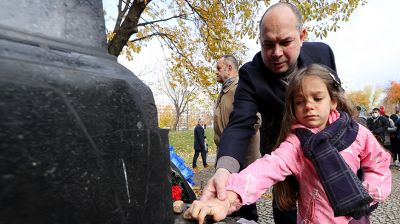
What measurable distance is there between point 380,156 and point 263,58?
0.86m

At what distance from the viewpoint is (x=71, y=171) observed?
2.05ft

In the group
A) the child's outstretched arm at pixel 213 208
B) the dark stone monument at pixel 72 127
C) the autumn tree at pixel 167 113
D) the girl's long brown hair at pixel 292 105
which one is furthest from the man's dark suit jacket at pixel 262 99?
the autumn tree at pixel 167 113

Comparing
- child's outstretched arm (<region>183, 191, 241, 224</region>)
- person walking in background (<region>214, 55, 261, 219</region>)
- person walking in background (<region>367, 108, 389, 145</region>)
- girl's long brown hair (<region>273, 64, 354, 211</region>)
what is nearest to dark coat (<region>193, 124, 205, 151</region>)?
person walking in background (<region>367, 108, 389, 145</region>)

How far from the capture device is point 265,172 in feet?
5.12

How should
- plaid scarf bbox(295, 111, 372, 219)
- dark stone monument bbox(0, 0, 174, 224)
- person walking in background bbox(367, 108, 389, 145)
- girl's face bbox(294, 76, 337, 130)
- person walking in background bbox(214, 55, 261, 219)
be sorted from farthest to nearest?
1. person walking in background bbox(367, 108, 389, 145)
2. person walking in background bbox(214, 55, 261, 219)
3. girl's face bbox(294, 76, 337, 130)
4. plaid scarf bbox(295, 111, 372, 219)
5. dark stone monument bbox(0, 0, 174, 224)

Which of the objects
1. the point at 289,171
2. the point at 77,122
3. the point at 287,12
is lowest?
the point at 289,171

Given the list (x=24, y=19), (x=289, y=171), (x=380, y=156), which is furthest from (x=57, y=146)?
(x=380, y=156)

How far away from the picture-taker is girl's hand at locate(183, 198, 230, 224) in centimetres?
106

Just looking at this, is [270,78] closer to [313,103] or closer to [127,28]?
[313,103]

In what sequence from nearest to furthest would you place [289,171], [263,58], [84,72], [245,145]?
[84,72] < [289,171] < [245,145] < [263,58]

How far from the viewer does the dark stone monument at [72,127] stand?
56 cm

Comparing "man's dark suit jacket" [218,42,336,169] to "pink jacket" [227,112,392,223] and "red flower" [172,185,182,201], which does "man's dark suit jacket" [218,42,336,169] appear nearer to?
A: "pink jacket" [227,112,392,223]

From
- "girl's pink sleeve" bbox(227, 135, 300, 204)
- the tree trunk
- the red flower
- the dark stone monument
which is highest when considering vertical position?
the tree trunk

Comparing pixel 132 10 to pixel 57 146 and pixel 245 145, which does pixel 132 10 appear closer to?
pixel 245 145
